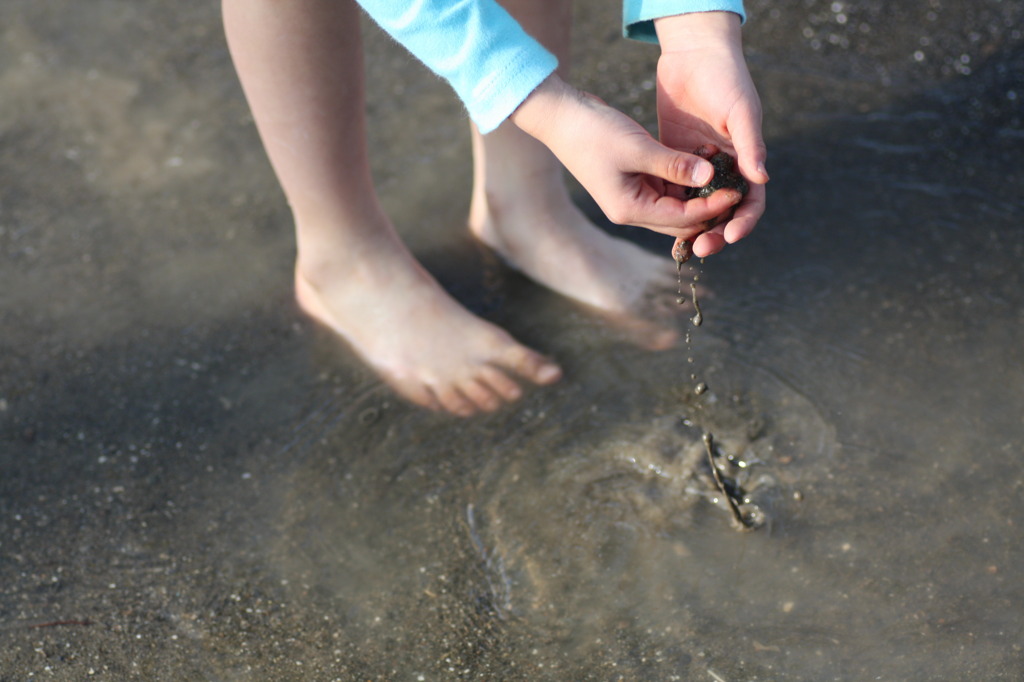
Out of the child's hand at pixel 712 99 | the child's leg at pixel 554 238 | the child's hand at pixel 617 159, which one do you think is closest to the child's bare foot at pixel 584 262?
the child's leg at pixel 554 238

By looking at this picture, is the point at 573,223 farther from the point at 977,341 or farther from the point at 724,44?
the point at 977,341

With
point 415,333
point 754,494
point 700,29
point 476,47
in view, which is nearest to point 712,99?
point 700,29

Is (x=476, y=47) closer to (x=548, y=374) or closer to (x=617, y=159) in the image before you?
(x=617, y=159)

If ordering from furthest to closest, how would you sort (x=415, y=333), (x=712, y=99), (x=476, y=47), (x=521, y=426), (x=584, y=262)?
(x=584, y=262)
(x=415, y=333)
(x=521, y=426)
(x=712, y=99)
(x=476, y=47)

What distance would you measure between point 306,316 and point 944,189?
145 centimetres

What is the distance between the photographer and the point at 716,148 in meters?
1.49

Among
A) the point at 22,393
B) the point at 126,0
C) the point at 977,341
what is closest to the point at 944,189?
the point at 977,341

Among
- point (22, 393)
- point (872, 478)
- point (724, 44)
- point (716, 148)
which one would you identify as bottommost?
point (22, 393)

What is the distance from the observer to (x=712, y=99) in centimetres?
149

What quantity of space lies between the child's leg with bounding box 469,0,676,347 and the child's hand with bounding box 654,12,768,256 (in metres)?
0.50

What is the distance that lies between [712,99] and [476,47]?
37 centimetres

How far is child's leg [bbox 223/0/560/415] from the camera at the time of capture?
5.55 feet

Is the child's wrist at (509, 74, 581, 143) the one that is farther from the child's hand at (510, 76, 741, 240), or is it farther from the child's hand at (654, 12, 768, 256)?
the child's hand at (654, 12, 768, 256)

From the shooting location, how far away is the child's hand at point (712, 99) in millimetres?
1431
